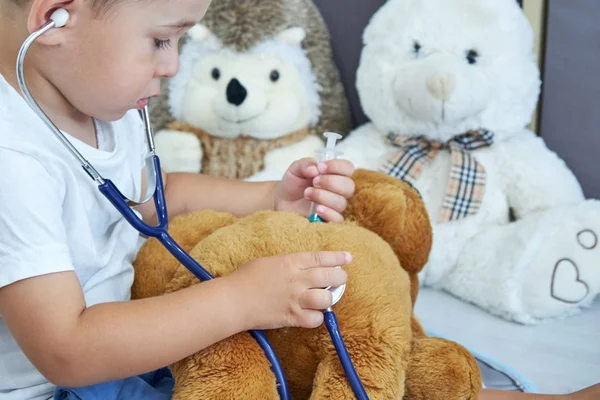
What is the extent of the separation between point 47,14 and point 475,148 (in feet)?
2.86

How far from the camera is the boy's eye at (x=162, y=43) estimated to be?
0.77 m

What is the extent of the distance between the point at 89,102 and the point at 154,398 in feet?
1.20

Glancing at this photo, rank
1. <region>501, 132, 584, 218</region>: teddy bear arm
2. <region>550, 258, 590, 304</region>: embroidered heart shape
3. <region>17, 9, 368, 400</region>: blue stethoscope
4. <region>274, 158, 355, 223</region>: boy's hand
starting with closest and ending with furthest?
<region>17, 9, 368, 400</region>: blue stethoscope → <region>274, 158, 355, 223</region>: boy's hand → <region>550, 258, 590, 304</region>: embroidered heart shape → <region>501, 132, 584, 218</region>: teddy bear arm

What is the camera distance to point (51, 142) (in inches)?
30.4

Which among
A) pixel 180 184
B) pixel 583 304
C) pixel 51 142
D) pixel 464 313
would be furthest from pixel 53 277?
pixel 583 304

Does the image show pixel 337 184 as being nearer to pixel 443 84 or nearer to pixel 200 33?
pixel 443 84

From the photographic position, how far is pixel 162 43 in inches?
30.6

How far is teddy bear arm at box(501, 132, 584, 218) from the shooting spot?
126cm

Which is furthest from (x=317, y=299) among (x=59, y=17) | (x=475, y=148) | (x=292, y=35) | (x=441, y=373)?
(x=292, y=35)

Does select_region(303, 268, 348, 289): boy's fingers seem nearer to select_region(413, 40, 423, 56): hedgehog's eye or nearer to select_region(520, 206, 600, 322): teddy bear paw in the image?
select_region(520, 206, 600, 322): teddy bear paw

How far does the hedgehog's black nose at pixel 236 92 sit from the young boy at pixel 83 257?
0.53m

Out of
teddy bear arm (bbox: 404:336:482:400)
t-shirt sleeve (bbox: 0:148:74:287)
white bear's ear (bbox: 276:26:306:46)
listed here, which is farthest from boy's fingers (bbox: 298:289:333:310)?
white bear's ear (bbox: 276:26:306:46)

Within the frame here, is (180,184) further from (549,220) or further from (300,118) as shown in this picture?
(549,220)

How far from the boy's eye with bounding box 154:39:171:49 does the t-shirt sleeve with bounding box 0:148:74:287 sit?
0.64 ft
